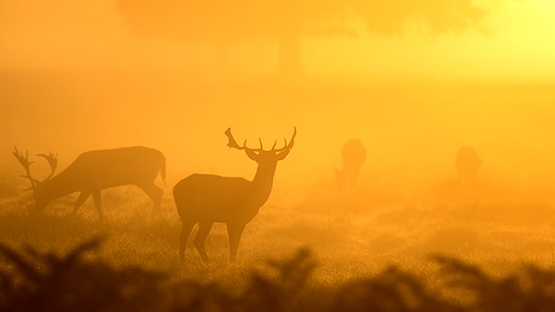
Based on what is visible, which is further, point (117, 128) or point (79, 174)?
point (117, 128)

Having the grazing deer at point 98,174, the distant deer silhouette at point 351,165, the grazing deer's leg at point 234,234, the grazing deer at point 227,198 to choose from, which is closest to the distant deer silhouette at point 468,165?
the distant deer silhouette at point 351,165

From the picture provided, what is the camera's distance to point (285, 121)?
55281 mm

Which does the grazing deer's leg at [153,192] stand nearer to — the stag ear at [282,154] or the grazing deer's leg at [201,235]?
the grazing deer's leg at [201,235]

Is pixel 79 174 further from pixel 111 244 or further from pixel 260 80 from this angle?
pixel 260 80

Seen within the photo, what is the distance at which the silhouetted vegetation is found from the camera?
408 cm

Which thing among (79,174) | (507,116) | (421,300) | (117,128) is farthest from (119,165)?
(507,116)

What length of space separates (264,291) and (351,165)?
58.2 feet

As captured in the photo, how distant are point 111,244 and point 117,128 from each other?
42.6m

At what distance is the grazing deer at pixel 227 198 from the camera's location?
30.7 feet

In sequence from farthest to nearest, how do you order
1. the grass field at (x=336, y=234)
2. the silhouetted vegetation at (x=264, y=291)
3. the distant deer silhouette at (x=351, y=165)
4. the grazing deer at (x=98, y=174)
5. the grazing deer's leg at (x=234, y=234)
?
the distant deer silhouette at (x=351, y=165), the grazing deer at (x=98, y=174), the grazing deer's leg at (x=234, y=234), the grass field at (x=336, y=234), the silhouetted vegetation at (x=264, y=291)

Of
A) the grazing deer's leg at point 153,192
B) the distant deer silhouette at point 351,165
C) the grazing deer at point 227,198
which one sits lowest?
the grazing deer's leg at point 153,192

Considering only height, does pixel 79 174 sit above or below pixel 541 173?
below

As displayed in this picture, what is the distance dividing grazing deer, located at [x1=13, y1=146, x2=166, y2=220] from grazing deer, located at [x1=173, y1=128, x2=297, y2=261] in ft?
15.7

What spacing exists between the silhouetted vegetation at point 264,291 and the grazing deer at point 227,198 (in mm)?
3590
